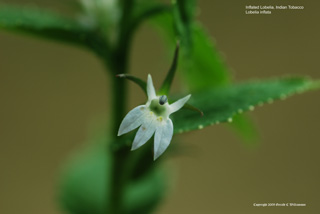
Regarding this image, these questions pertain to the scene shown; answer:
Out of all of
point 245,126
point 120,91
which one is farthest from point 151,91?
point 245,126

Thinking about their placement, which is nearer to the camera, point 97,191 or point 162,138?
point 162,138

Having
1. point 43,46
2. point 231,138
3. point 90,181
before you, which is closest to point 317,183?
point 231,138

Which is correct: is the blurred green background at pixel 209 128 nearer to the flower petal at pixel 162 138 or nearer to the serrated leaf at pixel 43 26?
the serrated leaf at pixel 43 26

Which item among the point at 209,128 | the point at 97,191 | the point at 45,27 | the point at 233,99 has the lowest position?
the point at 209,128

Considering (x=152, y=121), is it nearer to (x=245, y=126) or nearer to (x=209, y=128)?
(x=245, y=126)

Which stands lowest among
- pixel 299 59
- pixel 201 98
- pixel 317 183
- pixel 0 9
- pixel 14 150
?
pixel 317 183

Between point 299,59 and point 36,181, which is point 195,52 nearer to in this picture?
point 299,59
